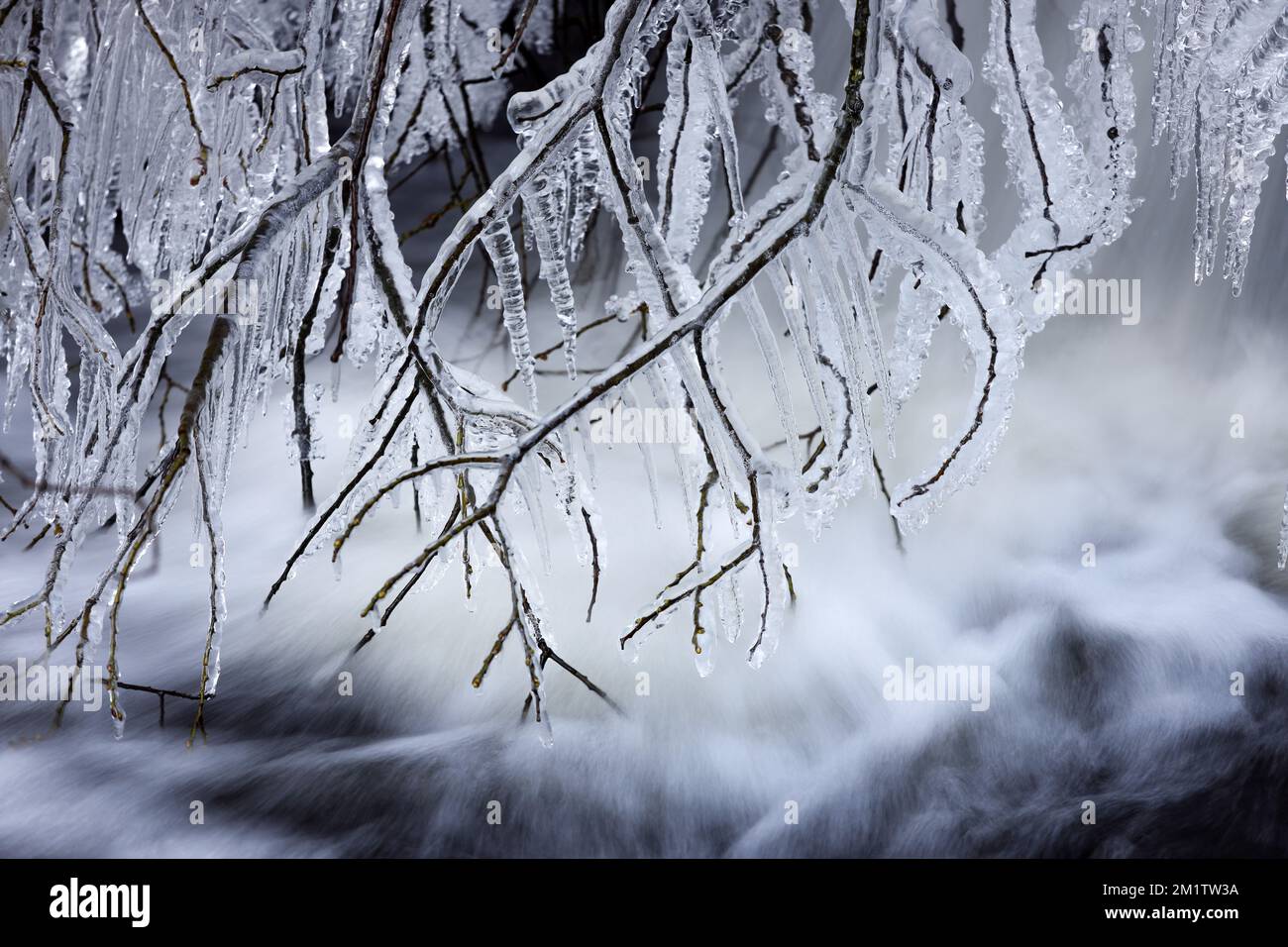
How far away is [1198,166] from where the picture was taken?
1.22 m

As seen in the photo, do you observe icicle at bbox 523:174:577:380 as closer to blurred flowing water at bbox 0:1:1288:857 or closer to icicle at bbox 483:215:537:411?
icicle at bbox 483:215:537:411

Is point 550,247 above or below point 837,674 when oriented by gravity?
above

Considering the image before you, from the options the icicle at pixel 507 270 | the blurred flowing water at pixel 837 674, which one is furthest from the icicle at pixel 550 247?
the blurred flowing water at pixel 837 674

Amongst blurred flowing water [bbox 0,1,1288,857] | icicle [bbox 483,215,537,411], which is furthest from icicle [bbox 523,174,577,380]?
blurred flowing water [bbox 0,1,1288,857]

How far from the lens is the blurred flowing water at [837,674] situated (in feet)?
4.19

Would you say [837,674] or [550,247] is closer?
[550,247]

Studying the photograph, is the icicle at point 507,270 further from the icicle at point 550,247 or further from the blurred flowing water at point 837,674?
the blurred flowing water at point 837,674

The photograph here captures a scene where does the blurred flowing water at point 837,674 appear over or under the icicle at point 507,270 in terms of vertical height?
under

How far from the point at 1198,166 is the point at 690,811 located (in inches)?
48.1

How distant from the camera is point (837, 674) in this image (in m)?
1.31

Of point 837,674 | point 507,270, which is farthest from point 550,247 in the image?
point 837,674

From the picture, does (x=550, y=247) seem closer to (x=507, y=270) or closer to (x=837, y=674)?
(x=507, y=270)

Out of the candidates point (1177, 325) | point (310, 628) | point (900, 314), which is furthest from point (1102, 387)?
point (310, 628)

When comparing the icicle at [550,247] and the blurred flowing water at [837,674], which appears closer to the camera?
the icicle at [550,247]
